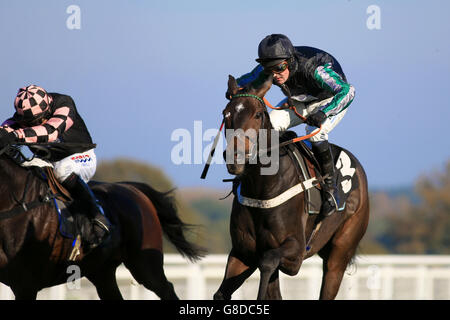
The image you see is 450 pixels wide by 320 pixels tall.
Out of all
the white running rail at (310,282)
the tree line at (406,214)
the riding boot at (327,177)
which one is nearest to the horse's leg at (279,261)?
the riding boot at (327,177)

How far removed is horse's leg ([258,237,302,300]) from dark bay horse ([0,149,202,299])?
6.07 ft

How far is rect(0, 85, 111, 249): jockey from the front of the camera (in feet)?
20.3

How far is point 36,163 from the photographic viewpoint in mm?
6441

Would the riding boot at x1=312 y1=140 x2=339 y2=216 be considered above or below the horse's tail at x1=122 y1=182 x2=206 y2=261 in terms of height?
above

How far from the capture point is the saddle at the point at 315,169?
19.4 feet

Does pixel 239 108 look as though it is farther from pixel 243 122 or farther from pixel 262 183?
pixel 262 183

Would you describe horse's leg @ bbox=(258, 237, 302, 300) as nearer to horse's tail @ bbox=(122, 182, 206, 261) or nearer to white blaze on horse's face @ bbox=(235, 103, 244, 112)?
white blaze on horse's face @ bbox=(235, 103, 244, 112)

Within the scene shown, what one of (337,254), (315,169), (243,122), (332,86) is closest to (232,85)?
(243,122)

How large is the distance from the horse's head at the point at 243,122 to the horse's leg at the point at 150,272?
89.3 inches

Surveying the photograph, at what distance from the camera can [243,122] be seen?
5176 mm

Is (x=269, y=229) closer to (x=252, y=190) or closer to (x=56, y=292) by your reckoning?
(x=252, y=190)

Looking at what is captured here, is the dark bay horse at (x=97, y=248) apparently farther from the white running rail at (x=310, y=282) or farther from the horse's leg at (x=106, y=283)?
the white running rail at (x=310, y=282)

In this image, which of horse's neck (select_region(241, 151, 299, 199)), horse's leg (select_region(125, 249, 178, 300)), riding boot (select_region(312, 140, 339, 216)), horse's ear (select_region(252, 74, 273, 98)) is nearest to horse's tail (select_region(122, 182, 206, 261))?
horse's leg (select_region(125, 249, 178, 300))
